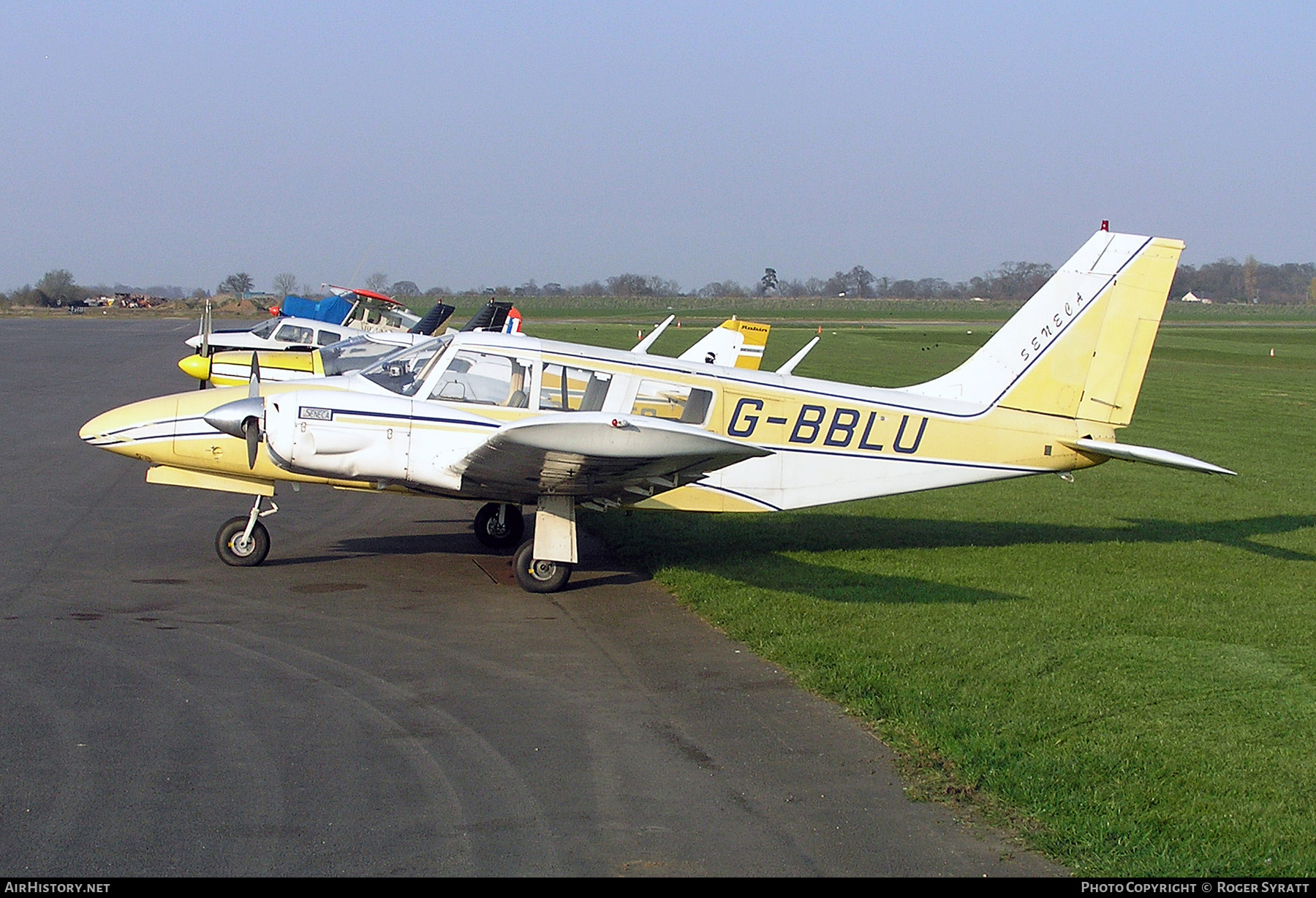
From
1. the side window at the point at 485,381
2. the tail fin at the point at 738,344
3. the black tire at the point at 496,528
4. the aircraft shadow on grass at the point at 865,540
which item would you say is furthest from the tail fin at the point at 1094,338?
the tail fin at the point at 738,344

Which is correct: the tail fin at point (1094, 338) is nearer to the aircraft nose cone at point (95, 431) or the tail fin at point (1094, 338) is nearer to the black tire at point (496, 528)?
the black tire at point (496, 528)

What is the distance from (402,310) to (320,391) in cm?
3321

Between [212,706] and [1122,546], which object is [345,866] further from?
[1122,546]

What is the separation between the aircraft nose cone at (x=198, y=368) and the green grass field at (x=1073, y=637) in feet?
24.9

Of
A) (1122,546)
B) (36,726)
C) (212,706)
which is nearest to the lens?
(36,726)

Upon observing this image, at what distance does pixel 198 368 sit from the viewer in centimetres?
1817

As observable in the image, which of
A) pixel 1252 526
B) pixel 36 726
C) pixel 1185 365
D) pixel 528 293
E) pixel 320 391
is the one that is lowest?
pixel 528 293

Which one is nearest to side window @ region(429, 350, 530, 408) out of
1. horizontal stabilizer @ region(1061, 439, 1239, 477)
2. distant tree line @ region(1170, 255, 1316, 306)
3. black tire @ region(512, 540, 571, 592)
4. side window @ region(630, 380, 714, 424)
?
side window @ region(630, 380, 714, 424)

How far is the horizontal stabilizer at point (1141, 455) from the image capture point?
10.5 metres

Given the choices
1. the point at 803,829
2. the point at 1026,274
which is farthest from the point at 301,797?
the point at 1026,274

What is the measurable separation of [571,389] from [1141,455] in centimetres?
542

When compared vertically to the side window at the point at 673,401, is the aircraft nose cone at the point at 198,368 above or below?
below

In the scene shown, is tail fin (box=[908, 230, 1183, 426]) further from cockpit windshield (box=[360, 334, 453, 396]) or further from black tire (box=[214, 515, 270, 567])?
black tire (box=[214, 515, 270, 567])

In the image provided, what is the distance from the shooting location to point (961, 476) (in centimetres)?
1145
